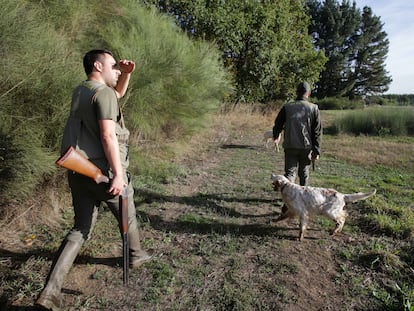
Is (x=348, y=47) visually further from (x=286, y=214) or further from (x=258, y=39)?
(x=286, y=214)

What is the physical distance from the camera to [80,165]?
1.94 meters

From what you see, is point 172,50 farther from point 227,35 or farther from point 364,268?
point 227,35

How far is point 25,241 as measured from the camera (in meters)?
3.08

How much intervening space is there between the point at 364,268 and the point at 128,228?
2.18 metres

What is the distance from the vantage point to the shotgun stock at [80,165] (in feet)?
6.15

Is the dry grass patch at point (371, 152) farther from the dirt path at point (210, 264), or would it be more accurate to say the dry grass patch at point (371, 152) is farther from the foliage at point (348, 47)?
the foliage at point (348, 47)

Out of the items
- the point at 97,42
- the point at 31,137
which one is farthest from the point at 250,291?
the point at 97,42

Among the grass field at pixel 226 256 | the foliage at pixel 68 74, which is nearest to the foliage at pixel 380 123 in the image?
the foliage at pixel 68 74

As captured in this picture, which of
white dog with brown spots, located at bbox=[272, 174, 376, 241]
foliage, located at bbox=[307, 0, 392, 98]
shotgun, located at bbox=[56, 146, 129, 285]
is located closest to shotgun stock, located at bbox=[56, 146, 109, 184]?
shotgun, located at bbox=[56, 146, 129, 285]

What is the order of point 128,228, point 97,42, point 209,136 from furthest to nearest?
1. point 209,136
2. point 97,42
3. point 128,228

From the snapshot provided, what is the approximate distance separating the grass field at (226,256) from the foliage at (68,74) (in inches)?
33.4

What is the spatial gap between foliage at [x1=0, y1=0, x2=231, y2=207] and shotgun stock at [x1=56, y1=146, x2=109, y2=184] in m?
1.44

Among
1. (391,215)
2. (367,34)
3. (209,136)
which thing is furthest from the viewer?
(367,34)

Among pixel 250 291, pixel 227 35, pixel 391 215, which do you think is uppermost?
pixel 227 35
